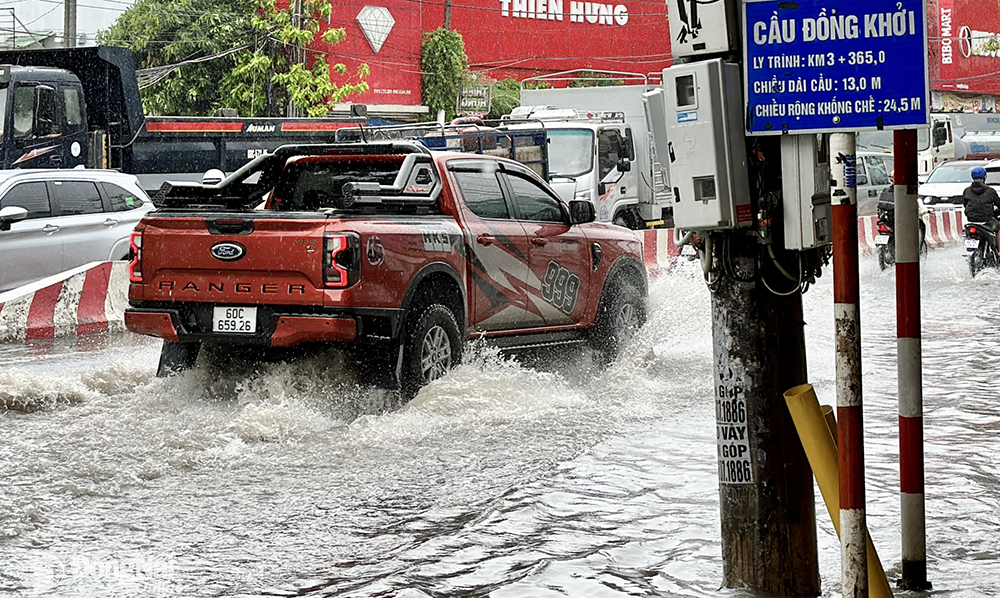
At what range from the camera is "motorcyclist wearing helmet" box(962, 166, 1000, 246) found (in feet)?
63.2

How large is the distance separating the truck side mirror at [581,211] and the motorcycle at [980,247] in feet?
34.8

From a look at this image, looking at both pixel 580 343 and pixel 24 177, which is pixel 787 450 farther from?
pixel 24 177

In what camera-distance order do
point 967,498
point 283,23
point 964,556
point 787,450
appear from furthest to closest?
1. point 283,23
2. point 967,498
3. point 964,556
4. point 787,450

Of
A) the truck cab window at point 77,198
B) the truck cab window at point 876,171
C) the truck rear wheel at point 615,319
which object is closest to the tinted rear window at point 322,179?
the truck rear wheel at point 615,319

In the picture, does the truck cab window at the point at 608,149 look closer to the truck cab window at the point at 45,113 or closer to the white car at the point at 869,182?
the white car at the point at 869,182

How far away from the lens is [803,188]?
4488 millimetres

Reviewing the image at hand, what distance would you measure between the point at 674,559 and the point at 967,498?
1816 mm

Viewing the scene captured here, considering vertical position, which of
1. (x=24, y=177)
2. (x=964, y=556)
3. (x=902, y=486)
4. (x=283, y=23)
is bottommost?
(x=964, y=556)

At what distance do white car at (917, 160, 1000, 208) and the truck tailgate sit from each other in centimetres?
2243

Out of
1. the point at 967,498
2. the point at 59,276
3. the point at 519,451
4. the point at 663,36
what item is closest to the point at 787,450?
the point at 967,498

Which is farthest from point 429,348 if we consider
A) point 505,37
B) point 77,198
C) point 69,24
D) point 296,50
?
point 505,37

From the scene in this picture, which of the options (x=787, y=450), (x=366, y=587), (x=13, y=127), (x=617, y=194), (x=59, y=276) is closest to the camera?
(x=787, y=450)

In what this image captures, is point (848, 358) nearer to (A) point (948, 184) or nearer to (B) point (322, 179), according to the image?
(B) point (322, 179)

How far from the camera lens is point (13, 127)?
20.5m
